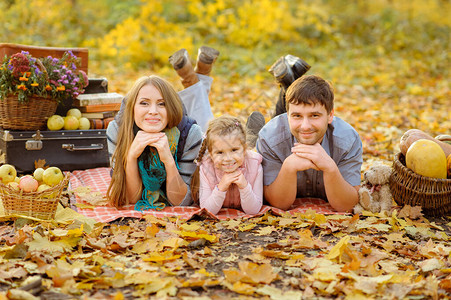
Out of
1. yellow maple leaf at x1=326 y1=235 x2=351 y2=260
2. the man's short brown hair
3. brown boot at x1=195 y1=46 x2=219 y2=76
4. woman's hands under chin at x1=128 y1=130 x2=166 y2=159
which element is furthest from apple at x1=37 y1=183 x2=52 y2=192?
brown boot at x1=195 y1=46 x2=219 y2=76

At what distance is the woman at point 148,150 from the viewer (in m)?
3.74

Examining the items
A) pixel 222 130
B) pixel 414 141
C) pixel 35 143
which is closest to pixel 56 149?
pixel 35 143

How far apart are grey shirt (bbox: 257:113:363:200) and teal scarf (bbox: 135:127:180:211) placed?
693 millimetres

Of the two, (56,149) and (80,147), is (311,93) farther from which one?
(56,149)

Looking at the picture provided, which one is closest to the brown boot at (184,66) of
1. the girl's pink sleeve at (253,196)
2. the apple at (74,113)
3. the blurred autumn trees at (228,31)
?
the apple at (74,113)

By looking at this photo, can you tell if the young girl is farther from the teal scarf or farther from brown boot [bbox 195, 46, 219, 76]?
brown boot [bbox 195, 46, 219, 76]

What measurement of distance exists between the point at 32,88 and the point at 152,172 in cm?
139

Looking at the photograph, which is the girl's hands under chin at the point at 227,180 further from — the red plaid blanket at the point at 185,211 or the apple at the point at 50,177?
the apple at the point at 50,177

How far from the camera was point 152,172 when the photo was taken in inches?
152

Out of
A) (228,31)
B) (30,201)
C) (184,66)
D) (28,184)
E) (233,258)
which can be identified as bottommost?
(233,258)

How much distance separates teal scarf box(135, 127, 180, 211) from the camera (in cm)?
383

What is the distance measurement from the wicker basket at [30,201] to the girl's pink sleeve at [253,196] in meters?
1.24

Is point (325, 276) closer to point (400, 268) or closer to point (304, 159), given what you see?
point (400, 268)

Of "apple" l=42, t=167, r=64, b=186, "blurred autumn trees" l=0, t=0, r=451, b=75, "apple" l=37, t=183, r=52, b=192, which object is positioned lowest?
"apple" l=37, t=183, r=52, b=192
